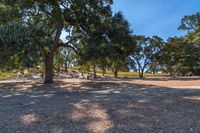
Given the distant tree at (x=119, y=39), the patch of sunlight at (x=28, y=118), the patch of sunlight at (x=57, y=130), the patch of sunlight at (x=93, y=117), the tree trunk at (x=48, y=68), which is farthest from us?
the tree trunk at (x=48, y=68)

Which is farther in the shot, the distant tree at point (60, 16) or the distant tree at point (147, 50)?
the distant tree at point (147, 50)

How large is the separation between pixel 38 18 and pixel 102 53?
214 inches

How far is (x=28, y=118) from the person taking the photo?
21.1 feet

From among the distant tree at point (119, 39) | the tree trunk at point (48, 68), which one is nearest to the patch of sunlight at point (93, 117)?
the distant tree at point (119, 39)

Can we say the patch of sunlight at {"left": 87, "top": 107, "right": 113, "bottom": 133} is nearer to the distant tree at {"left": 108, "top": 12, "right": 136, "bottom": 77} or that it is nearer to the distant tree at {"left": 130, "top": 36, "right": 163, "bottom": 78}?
the distant tree at {"left": 108, "top": 12, "right": 136, "bottom": 77}

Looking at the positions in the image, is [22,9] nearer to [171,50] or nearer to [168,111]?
[168,111]

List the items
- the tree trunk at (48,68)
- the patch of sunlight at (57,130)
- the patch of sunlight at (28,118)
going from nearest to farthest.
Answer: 1. the patch of sunlight at (57,130)
2. the patch of sunlight at (28,118)
3. the tree trunk at (48,68)

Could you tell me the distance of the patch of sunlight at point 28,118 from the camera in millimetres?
6098

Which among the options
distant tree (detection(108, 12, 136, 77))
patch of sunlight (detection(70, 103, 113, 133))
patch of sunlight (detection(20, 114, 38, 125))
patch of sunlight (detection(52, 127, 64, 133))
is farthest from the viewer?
distant tree (detection(108, 12, 136, 77))

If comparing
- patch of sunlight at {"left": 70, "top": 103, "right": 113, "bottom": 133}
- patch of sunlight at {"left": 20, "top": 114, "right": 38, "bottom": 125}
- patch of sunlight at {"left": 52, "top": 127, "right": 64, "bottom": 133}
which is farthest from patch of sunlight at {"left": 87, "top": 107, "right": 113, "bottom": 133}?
patch of sunlight at {"left": 20, "top": 114, "right": 38, "bottom": 125}

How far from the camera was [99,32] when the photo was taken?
16.7m

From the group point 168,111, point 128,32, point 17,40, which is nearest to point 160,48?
point 128,32

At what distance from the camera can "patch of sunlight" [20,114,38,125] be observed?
6.10 metres

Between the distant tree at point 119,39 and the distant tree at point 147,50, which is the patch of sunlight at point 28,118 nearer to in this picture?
the distant tree at point 119,39
